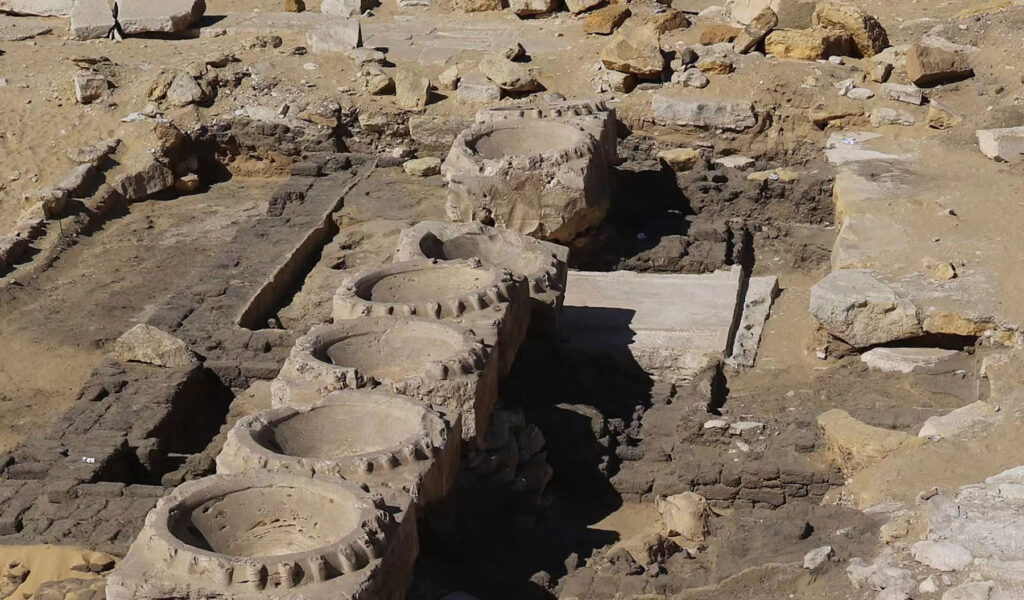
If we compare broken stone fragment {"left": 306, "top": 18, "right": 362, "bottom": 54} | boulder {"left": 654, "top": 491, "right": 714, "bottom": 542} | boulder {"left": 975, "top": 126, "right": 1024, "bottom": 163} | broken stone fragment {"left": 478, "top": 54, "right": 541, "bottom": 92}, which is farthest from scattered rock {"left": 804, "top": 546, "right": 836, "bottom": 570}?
broken stone fragment {"left": 306, "top": 18, "right": 362, "bottom": 54}

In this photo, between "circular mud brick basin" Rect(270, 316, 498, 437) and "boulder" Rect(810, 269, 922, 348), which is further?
"boulder" Rect(810, 269, 922, 348)

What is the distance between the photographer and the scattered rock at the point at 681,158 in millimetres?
15219

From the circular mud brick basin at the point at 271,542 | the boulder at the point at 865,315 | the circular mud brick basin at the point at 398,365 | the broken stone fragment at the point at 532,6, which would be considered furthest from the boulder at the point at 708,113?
the circular mud brick basin at the point at 271,542

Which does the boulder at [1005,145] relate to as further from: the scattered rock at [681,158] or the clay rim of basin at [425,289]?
the clay rim of basin at [425,289]

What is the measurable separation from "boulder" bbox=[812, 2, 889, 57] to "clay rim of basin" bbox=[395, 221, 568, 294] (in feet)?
21.5

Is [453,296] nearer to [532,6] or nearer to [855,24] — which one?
[855,24]

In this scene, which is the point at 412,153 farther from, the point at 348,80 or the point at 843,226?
the point at 843,226

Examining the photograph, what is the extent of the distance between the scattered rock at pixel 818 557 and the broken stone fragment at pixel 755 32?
9770mm

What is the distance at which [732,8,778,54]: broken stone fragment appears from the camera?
16.7m

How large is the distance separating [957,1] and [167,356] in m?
11.5

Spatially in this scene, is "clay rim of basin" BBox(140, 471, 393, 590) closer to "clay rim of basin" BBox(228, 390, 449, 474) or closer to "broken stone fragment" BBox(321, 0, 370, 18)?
"clay rim of basin" BBox(228, 390, 449, 474)

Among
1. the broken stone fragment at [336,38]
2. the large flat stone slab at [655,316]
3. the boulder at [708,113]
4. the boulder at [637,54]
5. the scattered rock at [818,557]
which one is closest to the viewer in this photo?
the scattered rock at [818,557]

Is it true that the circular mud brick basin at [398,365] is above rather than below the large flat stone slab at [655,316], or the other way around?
above

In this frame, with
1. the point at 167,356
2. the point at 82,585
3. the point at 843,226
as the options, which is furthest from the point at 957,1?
the point at 82,585
